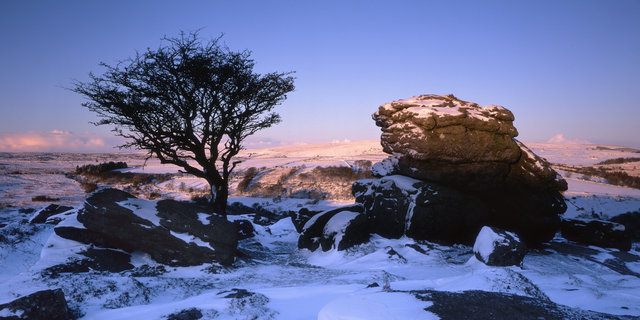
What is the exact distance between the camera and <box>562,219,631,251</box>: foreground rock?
31.8ft

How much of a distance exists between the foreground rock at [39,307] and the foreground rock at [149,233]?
12.3 ft

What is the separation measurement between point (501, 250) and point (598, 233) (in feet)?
20.1

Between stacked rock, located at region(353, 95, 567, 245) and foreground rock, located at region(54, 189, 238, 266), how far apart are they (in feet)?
16.9

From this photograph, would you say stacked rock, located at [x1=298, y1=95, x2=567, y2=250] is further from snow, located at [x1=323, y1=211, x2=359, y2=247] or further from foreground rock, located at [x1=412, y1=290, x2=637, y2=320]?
foreground rock, located at [x1=412, y1=290, x2=637, y2=320]

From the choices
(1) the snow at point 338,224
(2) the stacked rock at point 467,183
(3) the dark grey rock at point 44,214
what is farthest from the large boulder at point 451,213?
(3) the dark grey rock at point 44,214

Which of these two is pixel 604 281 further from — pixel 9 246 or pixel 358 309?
pixel 9 246

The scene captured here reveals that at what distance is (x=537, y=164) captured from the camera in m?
10.1

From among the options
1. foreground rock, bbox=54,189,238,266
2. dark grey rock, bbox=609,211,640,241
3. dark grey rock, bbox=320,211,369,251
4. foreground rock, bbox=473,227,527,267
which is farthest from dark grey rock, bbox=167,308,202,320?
dark grey rock, bbox=609,211,640,241

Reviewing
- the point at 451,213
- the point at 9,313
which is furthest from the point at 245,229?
the point at 9,313

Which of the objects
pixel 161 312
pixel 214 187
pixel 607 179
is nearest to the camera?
pixel 161 312

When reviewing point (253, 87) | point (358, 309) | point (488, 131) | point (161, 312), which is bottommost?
point (161, 312)

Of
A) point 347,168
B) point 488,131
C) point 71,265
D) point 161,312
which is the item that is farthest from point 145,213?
point 347,168

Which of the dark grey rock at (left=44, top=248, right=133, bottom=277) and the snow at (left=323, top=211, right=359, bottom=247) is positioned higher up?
the snow at (left=323, top=211, right=359, bottom=247)

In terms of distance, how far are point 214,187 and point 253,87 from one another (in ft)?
14.1
